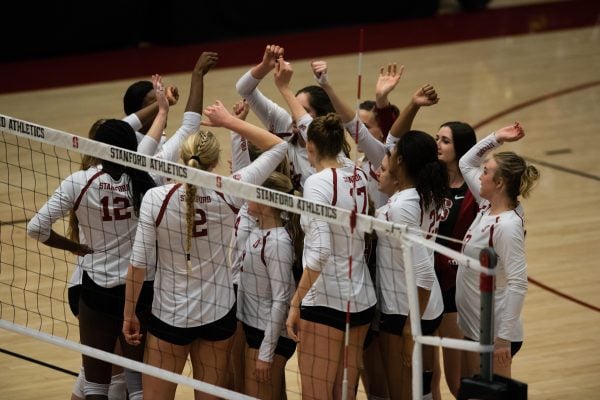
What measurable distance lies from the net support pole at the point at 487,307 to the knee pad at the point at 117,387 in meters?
2.76

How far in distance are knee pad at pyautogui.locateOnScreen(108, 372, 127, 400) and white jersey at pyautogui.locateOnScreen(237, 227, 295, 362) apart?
1.10 m

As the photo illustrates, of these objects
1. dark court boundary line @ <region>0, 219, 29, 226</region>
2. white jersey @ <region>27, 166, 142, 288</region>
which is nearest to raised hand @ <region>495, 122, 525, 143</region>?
white jersey @ <region>27, 166, 142, 288</region>

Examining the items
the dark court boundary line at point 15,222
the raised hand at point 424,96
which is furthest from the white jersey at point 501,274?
the dark court boundary line at point 15,222

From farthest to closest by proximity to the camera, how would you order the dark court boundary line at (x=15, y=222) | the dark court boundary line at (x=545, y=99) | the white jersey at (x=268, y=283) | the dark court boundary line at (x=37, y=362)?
the dark court boundary line at (x=545, y=99), the dark court boundary line at (x=15, y=222), the dark court boundary line at (x=37, y=362), the white jersey at (x=268, y=283)

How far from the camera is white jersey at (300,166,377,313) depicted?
5.93 m

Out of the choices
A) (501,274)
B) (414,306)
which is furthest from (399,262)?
(414,306)

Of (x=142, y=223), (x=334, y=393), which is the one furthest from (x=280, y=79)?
(x=334, y=393)

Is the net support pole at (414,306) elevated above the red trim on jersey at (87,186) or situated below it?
below

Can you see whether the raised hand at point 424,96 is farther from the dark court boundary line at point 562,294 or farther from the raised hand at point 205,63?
the dark court boundary line at point 562,294

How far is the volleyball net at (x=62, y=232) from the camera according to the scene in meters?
5.27

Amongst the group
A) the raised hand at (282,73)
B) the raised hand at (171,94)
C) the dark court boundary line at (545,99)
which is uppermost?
the raised hand at (282,73)

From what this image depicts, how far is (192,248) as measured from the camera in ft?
19.2

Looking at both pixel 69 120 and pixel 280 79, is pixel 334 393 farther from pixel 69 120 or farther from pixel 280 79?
pixel 69 120

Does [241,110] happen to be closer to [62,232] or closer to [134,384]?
[134,384]
